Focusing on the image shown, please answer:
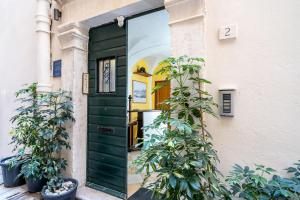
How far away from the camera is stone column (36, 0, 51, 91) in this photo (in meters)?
2.48

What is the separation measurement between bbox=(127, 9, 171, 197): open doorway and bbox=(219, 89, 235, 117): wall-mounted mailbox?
43 centimetres

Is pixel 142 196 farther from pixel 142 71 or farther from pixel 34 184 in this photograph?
pixel 142 71

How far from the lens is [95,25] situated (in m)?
2.40

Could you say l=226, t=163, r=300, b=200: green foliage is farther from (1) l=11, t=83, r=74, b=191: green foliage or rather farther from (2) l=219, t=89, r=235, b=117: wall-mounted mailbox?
(1) l=11, t=83, r=74, b=191: green foliage

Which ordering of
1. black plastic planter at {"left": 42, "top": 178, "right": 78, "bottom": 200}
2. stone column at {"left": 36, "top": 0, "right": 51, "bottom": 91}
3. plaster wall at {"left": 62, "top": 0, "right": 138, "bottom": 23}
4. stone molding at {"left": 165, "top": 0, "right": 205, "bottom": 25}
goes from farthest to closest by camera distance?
stone column at {"left": 36, "top": 0, "right": 51, "bottom": 91}, plaster wall at {"left": 62, "top": 0, "right": 138, "bottom": 23}, black plastic planter at {"left": 42, "top": 178, "right": 78, "bottom": 200}, stone molding at {"left": 165, "top": 0, "right": 205, "bottom": 25}

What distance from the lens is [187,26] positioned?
5.24 feet

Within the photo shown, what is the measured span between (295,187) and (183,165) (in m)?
0.60

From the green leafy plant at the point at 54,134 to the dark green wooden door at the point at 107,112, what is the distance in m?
0.31

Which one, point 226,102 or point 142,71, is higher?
point 142,71

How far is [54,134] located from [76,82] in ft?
2.15

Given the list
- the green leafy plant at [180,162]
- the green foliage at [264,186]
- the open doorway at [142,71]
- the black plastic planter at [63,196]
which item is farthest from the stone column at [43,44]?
the green foliage at [264,186]

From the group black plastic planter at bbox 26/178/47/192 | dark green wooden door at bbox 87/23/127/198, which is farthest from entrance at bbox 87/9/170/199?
black plastic planter at bbox 26/178/47/192

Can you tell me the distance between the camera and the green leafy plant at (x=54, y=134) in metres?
2.14

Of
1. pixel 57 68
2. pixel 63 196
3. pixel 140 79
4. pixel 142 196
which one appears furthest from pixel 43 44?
pixel 140 79
